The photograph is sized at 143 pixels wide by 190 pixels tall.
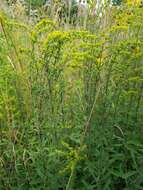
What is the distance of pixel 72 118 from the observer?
2971 millimetres

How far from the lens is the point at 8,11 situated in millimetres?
4234

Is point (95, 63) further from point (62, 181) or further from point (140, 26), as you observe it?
point (62, 181)

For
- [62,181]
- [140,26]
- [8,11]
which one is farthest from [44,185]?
[8,11]

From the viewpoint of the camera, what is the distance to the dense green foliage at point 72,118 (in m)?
2.68

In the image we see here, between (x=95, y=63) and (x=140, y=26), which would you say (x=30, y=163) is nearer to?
(x=95, y=63)

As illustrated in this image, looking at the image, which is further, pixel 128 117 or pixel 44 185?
pixel 128 117

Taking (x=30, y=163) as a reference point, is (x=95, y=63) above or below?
above

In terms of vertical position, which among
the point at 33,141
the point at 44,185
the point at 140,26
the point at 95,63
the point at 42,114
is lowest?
the point at 44,185

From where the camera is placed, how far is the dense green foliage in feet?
8.79

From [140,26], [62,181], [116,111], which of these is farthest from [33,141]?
[140,26]

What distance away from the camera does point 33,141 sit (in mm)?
2875

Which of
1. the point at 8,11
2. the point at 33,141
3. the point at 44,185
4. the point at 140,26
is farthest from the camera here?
the point at 8,11

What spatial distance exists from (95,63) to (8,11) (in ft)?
5.69

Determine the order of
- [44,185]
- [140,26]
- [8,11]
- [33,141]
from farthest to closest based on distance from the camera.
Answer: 1. [8,11]
2. [140,26]
3. [33,141]
4. [44,185]
